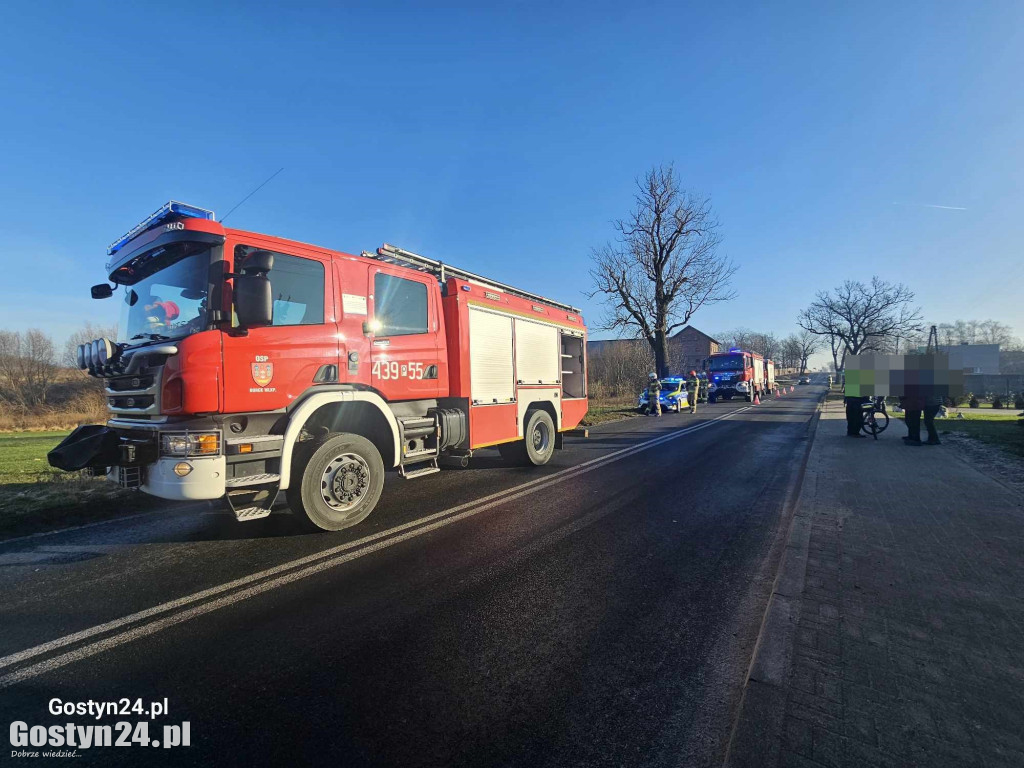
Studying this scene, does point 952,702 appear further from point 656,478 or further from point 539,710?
point 656,478

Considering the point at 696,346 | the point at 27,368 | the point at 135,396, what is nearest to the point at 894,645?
the point at 135,396

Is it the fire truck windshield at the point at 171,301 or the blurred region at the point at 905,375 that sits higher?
the fire truck windshield at the point at 171,301

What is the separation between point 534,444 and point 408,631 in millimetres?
5779

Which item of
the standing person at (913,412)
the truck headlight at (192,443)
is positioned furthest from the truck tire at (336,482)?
the standing person at (913,412)

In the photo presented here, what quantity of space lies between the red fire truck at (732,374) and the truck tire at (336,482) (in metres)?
27.6

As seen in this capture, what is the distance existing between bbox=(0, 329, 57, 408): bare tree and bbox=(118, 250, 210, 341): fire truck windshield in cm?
3655

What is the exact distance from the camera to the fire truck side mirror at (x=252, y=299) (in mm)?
4078

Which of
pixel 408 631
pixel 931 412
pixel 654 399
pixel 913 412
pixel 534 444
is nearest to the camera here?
pixel 408 631

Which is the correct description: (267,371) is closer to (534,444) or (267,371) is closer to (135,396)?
(135,396)

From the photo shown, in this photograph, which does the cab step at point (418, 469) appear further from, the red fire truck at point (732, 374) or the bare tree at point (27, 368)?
the bare tree at point (27, 368)

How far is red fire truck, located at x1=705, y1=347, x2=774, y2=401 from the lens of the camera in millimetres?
28203

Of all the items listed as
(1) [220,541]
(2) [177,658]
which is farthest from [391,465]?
(2) [177,658]

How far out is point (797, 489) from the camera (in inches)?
256

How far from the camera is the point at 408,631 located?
2865 millimetres
